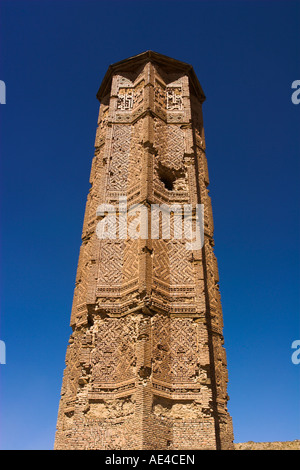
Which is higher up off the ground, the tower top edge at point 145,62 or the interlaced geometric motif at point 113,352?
the tower top edge at point 145,62

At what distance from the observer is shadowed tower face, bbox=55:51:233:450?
7.71 metres

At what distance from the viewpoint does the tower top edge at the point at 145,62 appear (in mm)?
13591

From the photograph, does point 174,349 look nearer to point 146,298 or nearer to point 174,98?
point 146,298

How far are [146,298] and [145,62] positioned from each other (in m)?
9.01

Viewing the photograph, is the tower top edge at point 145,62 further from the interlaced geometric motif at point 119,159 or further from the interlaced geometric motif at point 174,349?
the interlaced geometric motif at point 174,349

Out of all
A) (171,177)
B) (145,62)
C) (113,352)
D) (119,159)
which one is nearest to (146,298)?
(113,352)

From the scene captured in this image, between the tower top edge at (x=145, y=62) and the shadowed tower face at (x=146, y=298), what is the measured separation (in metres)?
0.42

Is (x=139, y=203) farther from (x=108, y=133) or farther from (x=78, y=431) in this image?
(x=78, y=431)

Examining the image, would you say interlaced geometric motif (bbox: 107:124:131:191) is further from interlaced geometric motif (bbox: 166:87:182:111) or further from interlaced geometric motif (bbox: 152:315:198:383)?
interlaced geometric motif (bbox: 152:315:198:383)

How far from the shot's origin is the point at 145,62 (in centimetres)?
1355

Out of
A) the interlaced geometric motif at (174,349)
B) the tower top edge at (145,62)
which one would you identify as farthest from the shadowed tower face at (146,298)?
the tower top edge at (145,62)

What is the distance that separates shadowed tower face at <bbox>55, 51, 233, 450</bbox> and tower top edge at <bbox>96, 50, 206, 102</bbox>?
42 cm

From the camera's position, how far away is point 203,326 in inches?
347
